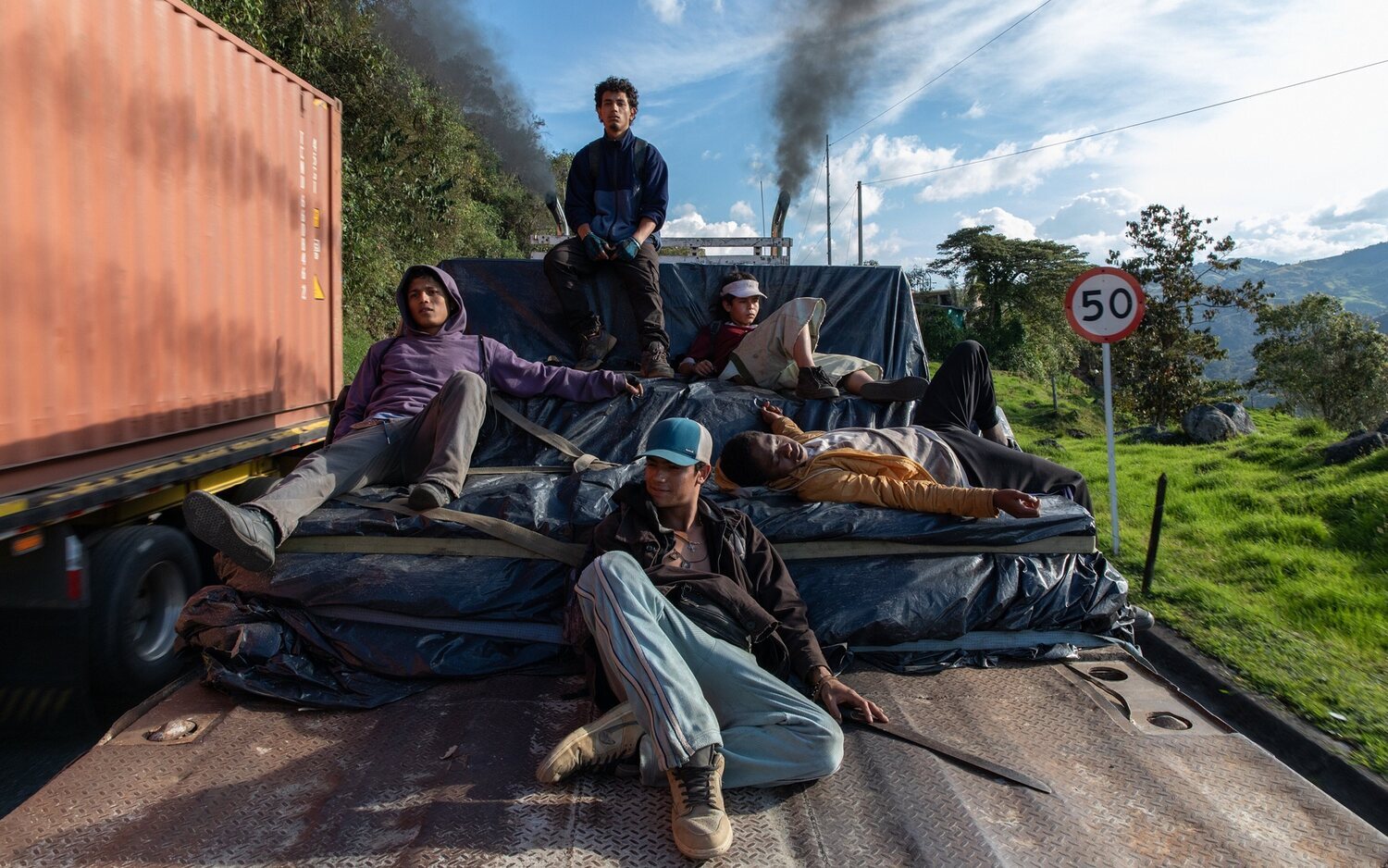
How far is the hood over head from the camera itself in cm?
505

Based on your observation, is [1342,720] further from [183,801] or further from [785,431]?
[183,801]

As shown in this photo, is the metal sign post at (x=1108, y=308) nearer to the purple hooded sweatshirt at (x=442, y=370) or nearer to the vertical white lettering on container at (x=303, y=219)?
the purple hooded sweatshirt at (x=442, y=370)

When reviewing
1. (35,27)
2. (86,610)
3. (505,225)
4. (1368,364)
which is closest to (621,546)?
(86,610)

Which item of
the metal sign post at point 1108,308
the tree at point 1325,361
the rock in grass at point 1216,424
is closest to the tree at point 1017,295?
the tree at point 1325,361

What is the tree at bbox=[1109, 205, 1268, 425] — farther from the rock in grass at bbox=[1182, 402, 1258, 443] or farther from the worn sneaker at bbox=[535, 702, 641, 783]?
the worn sneaker at bbox=[535, 702, 641, 783]

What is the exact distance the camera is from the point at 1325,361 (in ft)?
64.0

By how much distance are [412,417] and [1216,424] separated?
1135 centimetres

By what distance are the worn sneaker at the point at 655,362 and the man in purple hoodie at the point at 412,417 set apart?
41 cm

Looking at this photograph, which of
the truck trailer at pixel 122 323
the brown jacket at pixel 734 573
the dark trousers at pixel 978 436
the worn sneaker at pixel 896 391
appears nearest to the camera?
the brown jacket at pixel 734 573

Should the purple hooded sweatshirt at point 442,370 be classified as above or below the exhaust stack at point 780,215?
below

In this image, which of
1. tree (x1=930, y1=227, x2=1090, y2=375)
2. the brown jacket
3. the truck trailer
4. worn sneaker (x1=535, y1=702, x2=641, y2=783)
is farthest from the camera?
tree (x1=930, y1=227, x2=1090, y2=375)

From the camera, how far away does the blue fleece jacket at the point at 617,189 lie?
607cm

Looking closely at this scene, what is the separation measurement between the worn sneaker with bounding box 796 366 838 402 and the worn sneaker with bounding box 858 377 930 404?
238 mm

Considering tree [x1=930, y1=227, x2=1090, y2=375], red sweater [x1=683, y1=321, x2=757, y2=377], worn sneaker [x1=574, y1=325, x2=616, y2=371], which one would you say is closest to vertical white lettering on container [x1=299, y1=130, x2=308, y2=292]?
worn sneaker [x1=574, y1=325, x2=616, y2=371]
